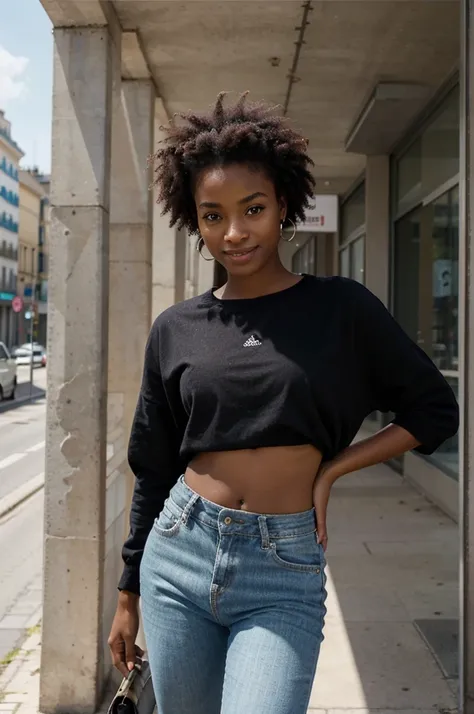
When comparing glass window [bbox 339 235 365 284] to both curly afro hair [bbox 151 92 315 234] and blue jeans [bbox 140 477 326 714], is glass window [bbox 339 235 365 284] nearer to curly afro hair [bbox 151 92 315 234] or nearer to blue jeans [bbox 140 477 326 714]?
curly afro hair [bbox 151 92 315 234]

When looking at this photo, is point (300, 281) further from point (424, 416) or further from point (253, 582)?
point (253, 582)

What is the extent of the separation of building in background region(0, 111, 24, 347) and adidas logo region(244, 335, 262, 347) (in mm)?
62013

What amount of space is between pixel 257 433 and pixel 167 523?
33 centimetres

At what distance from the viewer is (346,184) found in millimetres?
11461

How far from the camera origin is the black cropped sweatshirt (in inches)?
65.3

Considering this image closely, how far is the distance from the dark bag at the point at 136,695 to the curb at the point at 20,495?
6947 mm

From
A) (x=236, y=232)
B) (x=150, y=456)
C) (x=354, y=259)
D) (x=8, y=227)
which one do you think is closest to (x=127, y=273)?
(x=150, y=456)

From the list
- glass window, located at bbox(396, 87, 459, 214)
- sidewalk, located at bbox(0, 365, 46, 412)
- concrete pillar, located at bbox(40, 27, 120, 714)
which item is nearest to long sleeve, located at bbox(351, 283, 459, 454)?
concrete pillar, located at bbox(40, 27, 120, 714)

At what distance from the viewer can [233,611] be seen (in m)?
1.62

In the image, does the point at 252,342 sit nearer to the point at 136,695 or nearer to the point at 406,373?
the point at 406,373

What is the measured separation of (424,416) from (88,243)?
226 centimetres

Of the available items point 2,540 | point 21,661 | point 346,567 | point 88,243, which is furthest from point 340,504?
point 88,243

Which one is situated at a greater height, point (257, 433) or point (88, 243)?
point (88, 243)

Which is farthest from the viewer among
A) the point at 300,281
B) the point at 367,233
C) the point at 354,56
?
the point at 367,233
